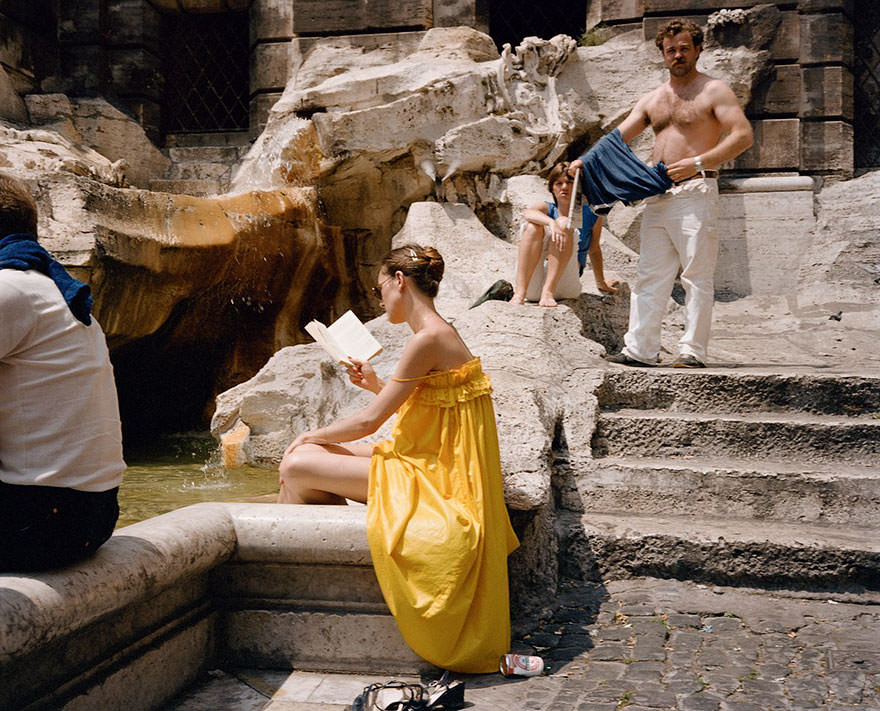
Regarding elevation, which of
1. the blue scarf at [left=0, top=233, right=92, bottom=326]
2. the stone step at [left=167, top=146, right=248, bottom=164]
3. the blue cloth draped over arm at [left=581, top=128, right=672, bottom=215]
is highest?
the stone step at [left=167, top=146, right=248, bottom=164]

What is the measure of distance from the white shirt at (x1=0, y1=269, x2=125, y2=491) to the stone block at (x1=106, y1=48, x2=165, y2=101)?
10.4 meters

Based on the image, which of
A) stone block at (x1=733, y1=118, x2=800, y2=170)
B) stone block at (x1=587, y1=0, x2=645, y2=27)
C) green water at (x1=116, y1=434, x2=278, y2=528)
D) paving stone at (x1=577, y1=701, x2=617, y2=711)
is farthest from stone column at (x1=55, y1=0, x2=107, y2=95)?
paving stone at (x1=577, y1=701, x2=617, y2=711)

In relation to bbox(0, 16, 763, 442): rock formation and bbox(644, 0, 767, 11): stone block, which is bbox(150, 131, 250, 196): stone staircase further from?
bbox(644, 0, 767, 11): stone block

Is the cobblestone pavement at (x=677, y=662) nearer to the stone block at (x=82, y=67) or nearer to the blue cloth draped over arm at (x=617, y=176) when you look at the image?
the blue cloth draped over arm at (x=617, y=176)

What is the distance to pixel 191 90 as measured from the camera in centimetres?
1241

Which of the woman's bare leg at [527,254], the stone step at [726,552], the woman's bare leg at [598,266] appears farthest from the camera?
the woman's bare leg at [598,266]

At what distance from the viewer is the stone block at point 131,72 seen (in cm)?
1173

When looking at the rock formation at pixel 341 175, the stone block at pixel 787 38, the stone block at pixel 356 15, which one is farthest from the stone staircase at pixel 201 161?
the stone block at pixel 787 38

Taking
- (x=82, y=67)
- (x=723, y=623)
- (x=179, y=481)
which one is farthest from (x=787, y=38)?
(x=82, y=67)

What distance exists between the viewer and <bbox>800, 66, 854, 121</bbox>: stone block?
9.99 meters

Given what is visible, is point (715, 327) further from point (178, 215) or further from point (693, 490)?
point (178, 215)

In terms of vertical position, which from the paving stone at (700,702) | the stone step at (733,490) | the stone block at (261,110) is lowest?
the paving stone at (700,702)

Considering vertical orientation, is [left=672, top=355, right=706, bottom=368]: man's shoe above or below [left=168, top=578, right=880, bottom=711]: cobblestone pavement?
above

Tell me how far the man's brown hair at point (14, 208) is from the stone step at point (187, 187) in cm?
822
